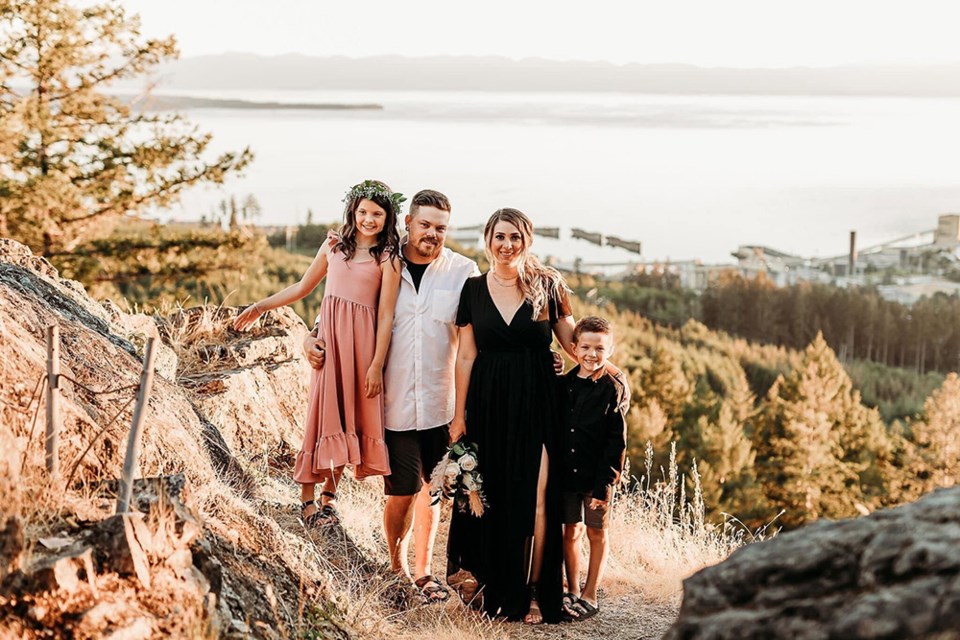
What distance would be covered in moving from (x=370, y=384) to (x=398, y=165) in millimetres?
98670

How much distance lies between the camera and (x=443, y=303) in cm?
550

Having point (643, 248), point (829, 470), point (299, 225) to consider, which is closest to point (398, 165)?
point (299, 225)

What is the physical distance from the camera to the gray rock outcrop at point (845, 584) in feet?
8.08

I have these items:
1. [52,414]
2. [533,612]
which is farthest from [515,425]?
[52,414]

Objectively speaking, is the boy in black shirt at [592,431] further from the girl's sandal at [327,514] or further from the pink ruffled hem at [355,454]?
the girl's sandal at [327,514]

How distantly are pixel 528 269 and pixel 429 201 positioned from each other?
0.60m

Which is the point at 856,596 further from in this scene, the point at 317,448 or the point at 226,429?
the point at 226,429

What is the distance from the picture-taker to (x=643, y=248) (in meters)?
118

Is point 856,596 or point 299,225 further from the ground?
point 856,596

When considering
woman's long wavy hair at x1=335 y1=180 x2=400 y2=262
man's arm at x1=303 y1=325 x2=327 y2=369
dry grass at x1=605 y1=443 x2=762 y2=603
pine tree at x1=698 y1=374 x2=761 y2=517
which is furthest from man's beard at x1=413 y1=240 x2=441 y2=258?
pine tree at x1=698 y1=374 x2=761 y2=517

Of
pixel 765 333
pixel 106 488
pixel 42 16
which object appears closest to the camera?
pixel 106 488

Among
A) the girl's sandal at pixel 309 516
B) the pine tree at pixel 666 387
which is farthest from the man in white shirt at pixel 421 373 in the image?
the pine tree at pixel 666 387

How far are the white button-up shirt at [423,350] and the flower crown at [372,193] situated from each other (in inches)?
14.5

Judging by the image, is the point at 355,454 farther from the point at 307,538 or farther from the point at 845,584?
the point at 845,584
